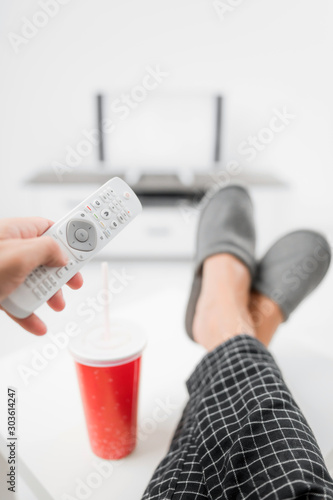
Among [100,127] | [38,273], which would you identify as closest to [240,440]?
[38,273]

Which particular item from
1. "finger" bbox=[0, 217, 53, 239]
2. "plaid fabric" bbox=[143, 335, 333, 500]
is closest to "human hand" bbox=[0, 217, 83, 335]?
"finger" bbox=[0, 217, 53, 239]

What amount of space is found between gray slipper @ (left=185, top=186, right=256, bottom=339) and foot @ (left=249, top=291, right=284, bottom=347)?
0.07m

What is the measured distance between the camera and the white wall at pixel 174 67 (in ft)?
5.22

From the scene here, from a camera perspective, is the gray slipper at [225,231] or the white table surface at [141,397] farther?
the gray slipper at [225,231]

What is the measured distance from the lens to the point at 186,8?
→ 159 cm

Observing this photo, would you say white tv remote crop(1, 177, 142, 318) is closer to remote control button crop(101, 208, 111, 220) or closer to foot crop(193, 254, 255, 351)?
remote control button crop(101, 208, 111, 220)

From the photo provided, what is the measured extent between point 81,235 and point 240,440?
0.27m

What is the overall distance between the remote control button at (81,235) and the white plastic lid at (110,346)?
14 cm

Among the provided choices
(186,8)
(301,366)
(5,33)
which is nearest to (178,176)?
(186,8)

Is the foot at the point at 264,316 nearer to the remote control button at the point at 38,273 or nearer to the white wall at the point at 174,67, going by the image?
the remote control button at the point at 38,273

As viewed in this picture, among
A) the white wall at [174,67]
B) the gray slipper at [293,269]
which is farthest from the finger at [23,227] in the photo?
the white wall at [174,67]

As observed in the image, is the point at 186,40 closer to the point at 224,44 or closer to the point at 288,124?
the point at 224,44

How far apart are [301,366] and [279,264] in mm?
303

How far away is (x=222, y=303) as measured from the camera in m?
0.72
